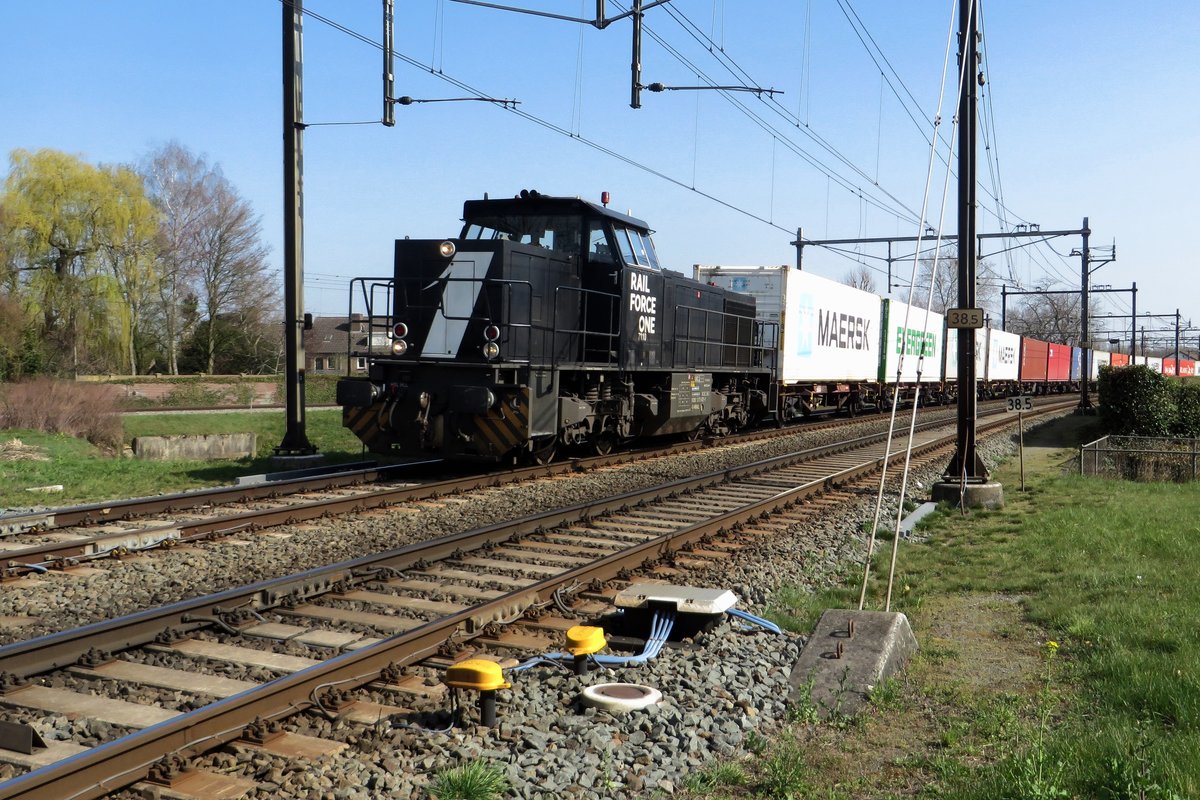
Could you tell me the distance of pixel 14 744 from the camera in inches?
149

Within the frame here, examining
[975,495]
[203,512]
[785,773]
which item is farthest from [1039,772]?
[975,495]

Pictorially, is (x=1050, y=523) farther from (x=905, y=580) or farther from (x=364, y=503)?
(x=364, y=503)

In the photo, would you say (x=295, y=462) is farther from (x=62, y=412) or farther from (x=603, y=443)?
(x=62, y=412)

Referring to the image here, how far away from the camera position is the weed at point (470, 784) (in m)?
3.48

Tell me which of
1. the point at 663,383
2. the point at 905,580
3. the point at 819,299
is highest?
the point at 819,299

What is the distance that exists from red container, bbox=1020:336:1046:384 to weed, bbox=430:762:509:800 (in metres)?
46.9

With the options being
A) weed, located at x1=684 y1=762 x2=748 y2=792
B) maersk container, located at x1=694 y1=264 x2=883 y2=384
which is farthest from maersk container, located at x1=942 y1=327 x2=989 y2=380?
weed, located at x1=684 y1=762 x2=748 y2=792

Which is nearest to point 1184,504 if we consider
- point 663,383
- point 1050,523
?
point 1050,523

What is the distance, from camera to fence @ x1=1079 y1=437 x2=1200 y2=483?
15.6 m

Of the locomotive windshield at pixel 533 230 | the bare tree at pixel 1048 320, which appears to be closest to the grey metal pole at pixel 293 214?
the locomotive windshield at pixel 533 230

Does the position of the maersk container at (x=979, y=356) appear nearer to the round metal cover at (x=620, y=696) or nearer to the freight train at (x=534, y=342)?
the freight train at (x=534, y=342)

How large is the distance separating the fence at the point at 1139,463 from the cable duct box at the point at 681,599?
464 inches

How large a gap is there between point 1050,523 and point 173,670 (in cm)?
863

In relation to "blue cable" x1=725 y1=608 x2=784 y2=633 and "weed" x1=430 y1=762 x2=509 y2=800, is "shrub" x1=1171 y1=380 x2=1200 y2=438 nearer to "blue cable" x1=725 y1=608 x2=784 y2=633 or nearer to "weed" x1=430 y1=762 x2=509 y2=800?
"blue cable" x1=725 y1=608 x2=784 y2=633
